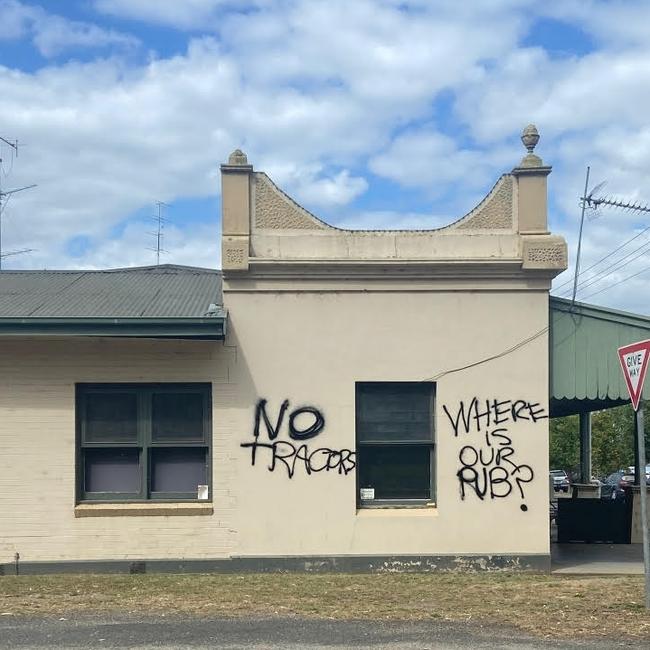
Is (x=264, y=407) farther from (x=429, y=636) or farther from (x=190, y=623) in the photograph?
(x=429, y=636)

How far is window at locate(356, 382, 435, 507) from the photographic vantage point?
11688mm

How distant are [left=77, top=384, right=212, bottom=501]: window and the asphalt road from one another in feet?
10.4

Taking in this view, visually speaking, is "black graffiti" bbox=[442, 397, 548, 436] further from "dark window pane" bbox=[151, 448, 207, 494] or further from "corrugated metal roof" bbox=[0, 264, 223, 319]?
"corrugated metal roof" bbox=[0, 264, 223, 319]

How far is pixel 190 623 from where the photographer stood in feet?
27.0

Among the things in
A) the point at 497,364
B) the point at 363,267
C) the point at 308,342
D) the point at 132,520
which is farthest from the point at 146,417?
the point at 497,364

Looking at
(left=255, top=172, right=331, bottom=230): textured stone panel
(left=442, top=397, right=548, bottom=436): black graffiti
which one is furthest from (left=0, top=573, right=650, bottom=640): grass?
(left=255, top=172, right=331, bottom=230): textured stone panel

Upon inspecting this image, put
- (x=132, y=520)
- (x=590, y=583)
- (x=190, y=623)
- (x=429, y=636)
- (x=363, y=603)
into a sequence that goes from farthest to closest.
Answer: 1. (x=132, y=520)
2. (x=590, y=583)
3. (x=363, y=603)
4. (x=190, y=623)
5. (x=429, y=636)

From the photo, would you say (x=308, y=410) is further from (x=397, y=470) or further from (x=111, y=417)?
(x=111, y=417)

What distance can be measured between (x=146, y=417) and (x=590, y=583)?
573 cm

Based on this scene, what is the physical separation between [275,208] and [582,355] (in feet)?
14.4

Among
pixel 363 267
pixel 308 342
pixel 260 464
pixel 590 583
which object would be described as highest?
pixel 363 267

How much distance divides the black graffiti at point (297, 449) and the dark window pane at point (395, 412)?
424mm

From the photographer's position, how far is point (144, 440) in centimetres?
1162

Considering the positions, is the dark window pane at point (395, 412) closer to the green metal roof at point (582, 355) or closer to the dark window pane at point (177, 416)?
the green metal roof at point (582, 355)
